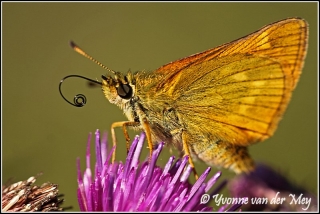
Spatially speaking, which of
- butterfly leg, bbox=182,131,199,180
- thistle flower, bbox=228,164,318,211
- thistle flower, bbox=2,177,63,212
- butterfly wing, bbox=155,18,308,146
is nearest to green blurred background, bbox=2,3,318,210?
thistle flower, bbox=228,164,318,211

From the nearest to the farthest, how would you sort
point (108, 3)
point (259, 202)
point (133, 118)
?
1. point (133, 118)
2. point (259, 202)
3. point (108, 3)

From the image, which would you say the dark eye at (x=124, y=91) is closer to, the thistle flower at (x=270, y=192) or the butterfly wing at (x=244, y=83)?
the butterfly wing at (x=244, y=83)

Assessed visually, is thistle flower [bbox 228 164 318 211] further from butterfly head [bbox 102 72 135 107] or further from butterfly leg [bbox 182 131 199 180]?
butterfly head [bbox 102 72 135 107]

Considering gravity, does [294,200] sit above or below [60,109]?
below

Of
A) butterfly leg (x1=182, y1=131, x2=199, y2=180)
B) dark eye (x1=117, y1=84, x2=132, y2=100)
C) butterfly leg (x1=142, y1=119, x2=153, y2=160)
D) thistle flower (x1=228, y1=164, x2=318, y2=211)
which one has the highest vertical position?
→ dark eye (x1=117, y1=84, x2=132, y2=100)

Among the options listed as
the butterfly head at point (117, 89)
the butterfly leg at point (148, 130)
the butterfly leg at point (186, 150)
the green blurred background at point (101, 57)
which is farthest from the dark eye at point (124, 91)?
the green blurred background at point (101, 57)

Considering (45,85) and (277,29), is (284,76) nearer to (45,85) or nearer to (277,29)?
(277,29)

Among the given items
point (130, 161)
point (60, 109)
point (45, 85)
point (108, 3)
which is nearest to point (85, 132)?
point (60, 109)
